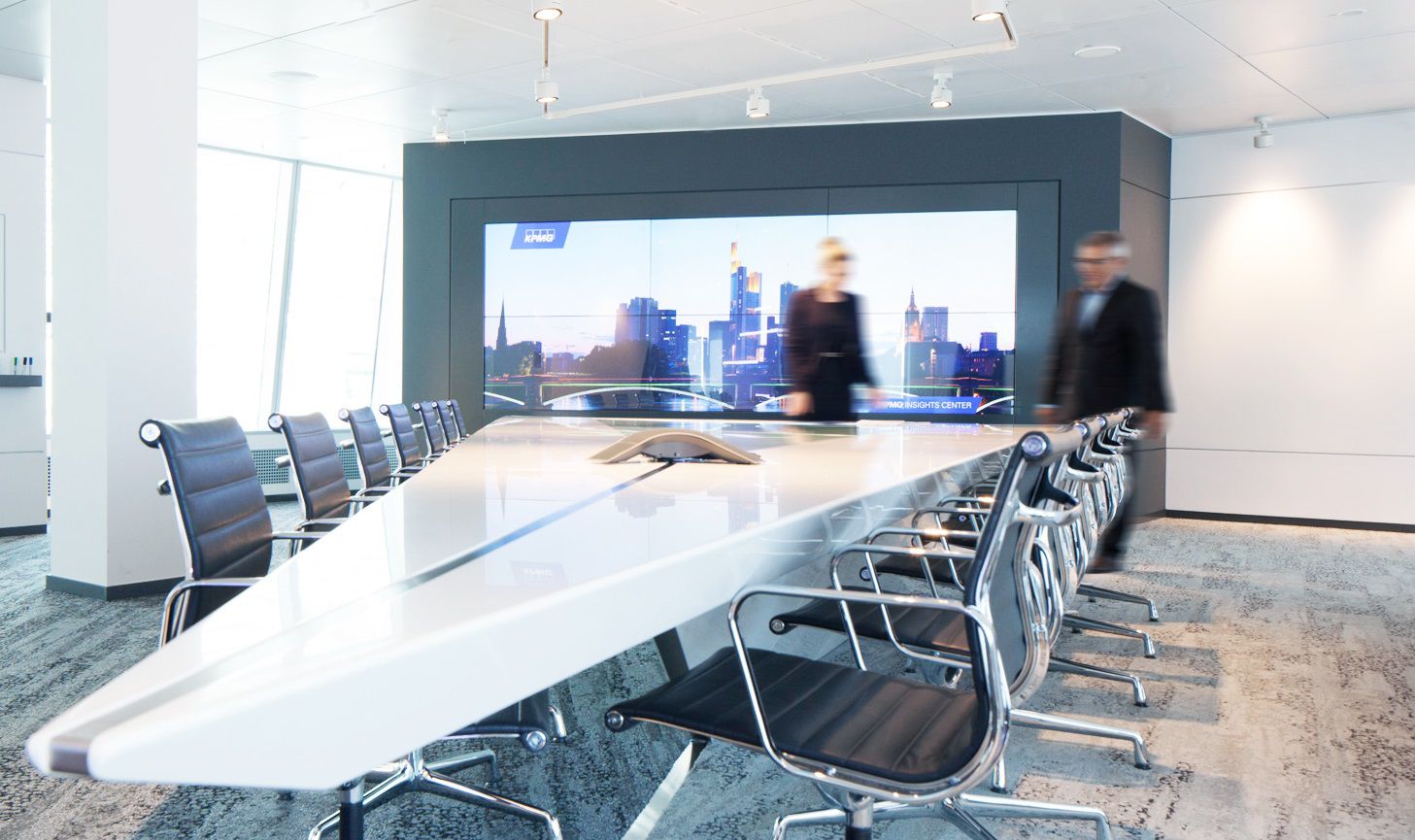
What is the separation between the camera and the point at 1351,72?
659 centimetres

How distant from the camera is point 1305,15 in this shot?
5512 millimetres

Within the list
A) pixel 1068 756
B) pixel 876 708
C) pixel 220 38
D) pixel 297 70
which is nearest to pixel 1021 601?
pixel 876 708

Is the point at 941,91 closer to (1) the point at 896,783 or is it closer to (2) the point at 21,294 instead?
(1) the point at 896,783

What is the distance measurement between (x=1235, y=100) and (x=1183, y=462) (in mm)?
2716

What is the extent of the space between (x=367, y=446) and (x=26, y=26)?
→ 13.2 ft

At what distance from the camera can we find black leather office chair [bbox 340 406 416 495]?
135 inches

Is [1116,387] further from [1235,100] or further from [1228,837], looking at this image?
[1235,100]

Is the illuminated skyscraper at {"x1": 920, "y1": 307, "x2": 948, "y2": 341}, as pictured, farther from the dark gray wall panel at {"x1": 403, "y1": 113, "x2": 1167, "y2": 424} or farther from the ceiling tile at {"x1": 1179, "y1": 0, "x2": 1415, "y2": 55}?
the ceiling tile at {"x1": 1179, "y1": 0, "x2": 1415, "y2": 55}

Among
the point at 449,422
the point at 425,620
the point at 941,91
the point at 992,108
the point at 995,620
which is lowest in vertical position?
the point at 995,620

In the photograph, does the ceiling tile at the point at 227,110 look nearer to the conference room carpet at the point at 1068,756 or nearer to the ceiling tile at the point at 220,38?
the ceiling tile at the point at 220,38

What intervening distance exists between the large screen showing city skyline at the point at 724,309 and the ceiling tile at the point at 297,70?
165 centimetres

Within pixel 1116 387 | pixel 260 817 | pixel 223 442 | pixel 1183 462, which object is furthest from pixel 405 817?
pixel 1183 462

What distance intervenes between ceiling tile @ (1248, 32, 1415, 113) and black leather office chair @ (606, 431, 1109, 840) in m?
5.66

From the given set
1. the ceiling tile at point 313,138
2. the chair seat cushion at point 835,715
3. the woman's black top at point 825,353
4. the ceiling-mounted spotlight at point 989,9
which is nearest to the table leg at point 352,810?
the chair seat cushion at point 835,715
